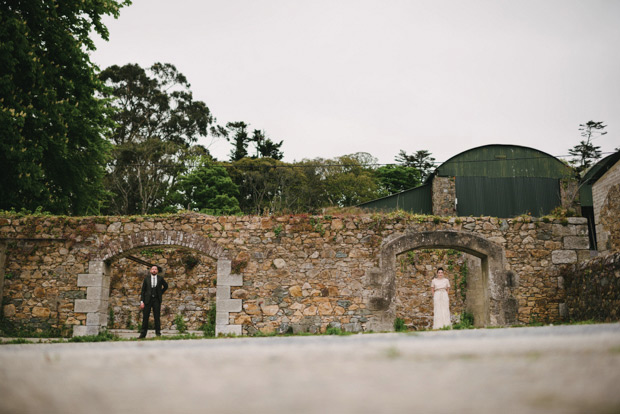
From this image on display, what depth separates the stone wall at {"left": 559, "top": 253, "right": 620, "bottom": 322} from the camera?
8.25 metres

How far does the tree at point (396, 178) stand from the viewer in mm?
35688

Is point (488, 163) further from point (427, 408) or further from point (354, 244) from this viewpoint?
point (427, 408)

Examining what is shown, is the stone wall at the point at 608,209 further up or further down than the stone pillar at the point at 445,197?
further down

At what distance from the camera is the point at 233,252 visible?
10.5 metres

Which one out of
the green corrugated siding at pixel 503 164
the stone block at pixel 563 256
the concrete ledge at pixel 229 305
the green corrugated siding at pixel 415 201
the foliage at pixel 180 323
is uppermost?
the green corrugated siding at pixel 503 164

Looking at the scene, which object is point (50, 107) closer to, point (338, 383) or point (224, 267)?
point (224, 267)

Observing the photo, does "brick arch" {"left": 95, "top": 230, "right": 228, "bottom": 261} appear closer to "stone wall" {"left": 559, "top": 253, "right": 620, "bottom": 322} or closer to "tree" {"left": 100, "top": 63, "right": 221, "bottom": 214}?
"stone wall" {"left": 559, "top": 253, "right": 620, "bottom": 322}

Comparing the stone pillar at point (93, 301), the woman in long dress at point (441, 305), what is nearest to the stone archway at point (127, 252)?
the stone pillar at point (93, 301)

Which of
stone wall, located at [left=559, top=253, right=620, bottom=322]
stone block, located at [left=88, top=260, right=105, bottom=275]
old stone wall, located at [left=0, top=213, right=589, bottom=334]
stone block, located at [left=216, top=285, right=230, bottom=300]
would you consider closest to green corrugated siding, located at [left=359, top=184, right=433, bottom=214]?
old stone wall, located at [left=0, top=213, right=589, bottom=334]

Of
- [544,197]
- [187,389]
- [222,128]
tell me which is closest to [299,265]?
[187,389]

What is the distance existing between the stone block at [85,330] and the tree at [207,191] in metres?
17.4

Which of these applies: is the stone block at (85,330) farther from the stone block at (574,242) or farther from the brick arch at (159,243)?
the stone block at (574,242)

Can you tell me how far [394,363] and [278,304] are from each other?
820 centimetres

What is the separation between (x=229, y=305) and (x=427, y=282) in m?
6.06
